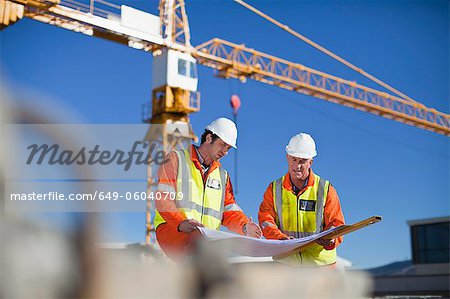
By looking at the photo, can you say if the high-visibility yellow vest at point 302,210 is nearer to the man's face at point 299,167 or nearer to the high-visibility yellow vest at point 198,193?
the man's face at point 299,167

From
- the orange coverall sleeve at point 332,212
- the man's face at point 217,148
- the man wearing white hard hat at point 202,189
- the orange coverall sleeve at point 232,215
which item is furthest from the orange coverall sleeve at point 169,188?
the orange coverall sleeve at point 332,212

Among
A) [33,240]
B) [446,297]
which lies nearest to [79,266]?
[33,240]

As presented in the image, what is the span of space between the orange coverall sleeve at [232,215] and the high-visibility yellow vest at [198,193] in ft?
0.10

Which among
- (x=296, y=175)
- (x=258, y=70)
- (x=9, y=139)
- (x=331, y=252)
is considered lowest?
(x=331, y=252)

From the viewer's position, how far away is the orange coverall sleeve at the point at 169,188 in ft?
6.61

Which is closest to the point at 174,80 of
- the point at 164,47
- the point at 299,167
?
the point at 164,47

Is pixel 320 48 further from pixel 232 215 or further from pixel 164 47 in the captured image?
pixel 232 215

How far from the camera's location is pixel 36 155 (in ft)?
1.92

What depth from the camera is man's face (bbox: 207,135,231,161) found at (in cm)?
224

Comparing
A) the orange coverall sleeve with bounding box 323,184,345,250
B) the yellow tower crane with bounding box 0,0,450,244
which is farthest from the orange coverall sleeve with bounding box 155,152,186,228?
the yellow tower crane with bounding box 0,0,450,244

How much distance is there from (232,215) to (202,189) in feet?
0.66

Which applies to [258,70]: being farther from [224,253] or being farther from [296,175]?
[224,253]

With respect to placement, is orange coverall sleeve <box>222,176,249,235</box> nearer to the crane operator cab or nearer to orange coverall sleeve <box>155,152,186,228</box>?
orange coverall sleeve <box>155,152,186,228</box>

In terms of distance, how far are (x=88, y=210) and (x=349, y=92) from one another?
25.3m
